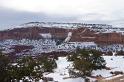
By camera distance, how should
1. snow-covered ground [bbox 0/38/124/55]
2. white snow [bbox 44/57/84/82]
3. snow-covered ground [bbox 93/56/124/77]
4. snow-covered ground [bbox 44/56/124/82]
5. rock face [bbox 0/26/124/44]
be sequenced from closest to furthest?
white snow [bbox 44/57/84/82]
snow-covered ground [bbox 44/56/124/82]
snow-covered ground [bbox 93/56/124/77]
snow-covered ground [bbox 0/38/124/55]
rock face [bbox 0/26/124/44]

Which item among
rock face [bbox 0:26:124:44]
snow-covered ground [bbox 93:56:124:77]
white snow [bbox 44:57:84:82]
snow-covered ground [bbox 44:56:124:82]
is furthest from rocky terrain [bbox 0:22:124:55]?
white snow [bbox 44:57:84:82]

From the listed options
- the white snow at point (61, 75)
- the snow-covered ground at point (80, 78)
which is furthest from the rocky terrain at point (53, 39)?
the white snow at point (61, 75)

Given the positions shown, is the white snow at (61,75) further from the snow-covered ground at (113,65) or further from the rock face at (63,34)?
the rock face at (63,34)

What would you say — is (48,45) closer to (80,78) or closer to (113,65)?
(113,65)

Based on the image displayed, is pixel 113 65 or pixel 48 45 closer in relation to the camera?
pixel 113 65

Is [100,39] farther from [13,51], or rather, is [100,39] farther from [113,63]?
[113,63]

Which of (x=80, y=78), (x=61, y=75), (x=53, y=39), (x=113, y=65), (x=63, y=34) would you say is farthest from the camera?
(x=63, y=34)

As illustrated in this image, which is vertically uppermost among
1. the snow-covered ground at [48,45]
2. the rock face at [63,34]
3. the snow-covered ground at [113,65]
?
the snow-covered ground at [113,65]

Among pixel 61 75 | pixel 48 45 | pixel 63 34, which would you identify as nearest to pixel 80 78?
pixel 61 75

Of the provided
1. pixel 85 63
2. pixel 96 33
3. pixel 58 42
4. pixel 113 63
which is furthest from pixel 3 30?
pixel 85 63

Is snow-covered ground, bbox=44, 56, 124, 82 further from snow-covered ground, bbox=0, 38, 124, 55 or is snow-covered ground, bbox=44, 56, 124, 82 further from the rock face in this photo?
the rock face

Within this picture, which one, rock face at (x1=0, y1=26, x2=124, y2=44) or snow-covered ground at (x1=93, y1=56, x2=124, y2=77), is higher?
snow-covered ground at (x1=93, y1=56, x2=124, y2=77)
